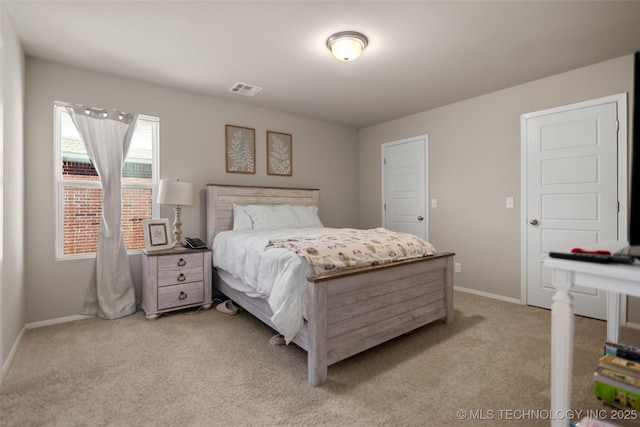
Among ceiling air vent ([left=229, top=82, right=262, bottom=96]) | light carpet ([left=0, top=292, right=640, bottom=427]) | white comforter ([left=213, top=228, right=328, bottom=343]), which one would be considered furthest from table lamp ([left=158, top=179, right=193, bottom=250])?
ceiling air vent ([left=229, top=82, right=262, bottom=96])

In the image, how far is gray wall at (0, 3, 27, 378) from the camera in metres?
2.01

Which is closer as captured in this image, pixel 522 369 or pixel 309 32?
pixel 522 369

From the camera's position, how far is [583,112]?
299cm

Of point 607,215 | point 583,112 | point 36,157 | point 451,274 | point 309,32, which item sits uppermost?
point 309,32

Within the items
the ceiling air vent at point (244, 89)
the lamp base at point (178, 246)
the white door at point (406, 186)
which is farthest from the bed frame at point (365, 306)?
the ceiling air vent at point (244, 89)

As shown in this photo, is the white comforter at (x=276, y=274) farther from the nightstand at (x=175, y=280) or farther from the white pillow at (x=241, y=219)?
the white pillow at (x=241, y=219)

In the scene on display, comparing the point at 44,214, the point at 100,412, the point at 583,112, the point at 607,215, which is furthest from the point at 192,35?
the point at 607,215

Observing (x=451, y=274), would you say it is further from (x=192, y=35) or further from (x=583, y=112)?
A: (x=192, y=35)

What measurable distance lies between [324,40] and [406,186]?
261cm

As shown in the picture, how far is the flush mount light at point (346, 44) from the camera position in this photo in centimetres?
239

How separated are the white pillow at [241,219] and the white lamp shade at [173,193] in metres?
0.56

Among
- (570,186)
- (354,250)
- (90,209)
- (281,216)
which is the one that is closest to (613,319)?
(354,250)

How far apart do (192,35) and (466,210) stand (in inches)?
137

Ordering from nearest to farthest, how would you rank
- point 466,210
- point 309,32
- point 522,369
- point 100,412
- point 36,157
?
point 100,412 < point 522,369 < point 309,32 < point 36,157 < point 466,210
